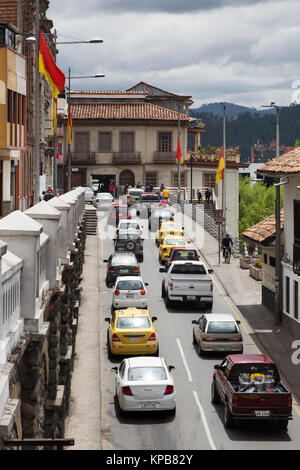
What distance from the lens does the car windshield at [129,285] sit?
36.1m

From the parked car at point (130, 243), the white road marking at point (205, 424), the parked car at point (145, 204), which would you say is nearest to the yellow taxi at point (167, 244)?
the parked car at point (130, 243)

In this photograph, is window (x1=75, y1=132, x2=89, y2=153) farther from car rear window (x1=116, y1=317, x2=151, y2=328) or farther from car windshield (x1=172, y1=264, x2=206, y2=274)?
car rear window (x1=116, y1=317, x2=151, y2=328)

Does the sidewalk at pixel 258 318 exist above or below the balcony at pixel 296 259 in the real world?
below

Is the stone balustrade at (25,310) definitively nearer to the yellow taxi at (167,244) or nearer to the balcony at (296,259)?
the balcony at (296,259)

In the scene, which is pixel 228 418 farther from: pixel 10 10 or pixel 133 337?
pixel 10 10

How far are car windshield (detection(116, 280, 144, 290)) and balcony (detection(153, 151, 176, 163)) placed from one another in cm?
5435

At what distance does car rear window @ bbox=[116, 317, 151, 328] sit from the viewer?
29547 millimetres

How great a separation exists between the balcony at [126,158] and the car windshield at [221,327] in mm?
61660

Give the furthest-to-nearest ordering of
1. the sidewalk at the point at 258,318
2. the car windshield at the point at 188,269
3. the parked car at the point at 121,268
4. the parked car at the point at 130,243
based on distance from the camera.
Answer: the parked car at the point at 130,243, the parked car at the point at 121,268, the car windshield at the point at 188,269, the sidewalk at the point at 258,318

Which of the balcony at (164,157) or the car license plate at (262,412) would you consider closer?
the car license plate at (262,412)

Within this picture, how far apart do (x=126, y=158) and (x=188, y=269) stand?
5361cm

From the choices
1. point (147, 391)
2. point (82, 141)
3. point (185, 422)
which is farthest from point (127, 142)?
point (185, 422)

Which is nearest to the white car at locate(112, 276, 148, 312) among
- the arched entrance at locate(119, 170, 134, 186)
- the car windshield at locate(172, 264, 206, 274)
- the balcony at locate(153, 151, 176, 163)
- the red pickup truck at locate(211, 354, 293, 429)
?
the car windshield at locate(172, 264, 206, 274)

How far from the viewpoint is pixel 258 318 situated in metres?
37.3
